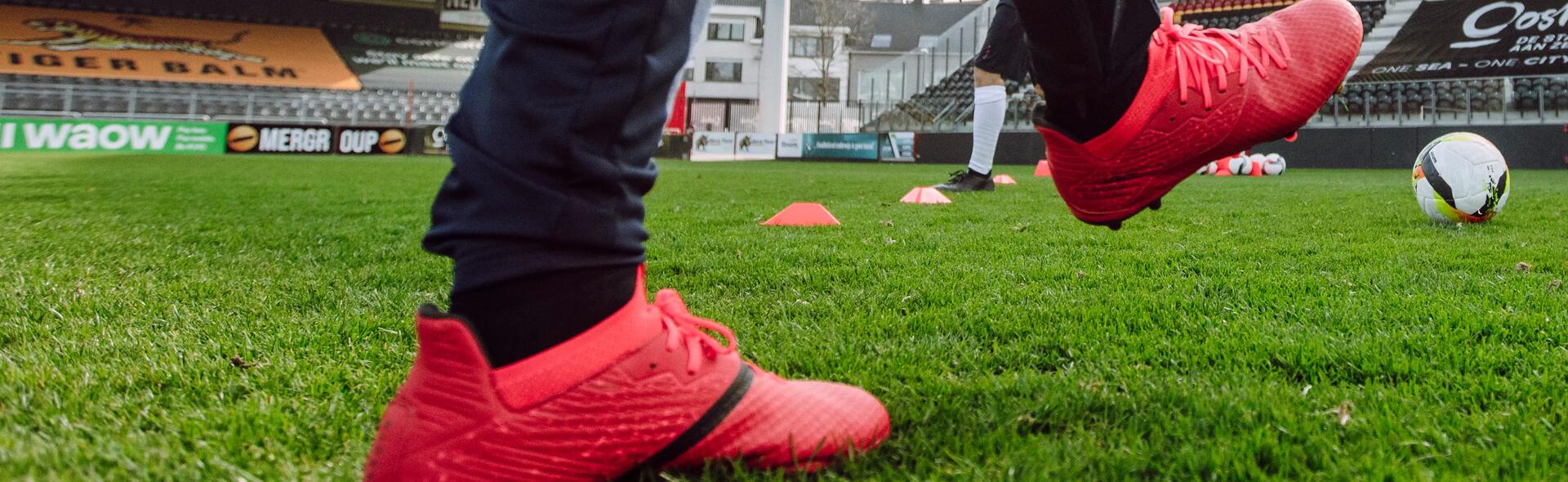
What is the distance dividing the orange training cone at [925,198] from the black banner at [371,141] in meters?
16.9

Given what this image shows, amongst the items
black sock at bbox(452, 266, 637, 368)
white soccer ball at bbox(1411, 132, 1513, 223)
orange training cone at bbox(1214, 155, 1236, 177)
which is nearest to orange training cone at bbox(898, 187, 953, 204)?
white soccer ball at bbox(1411, 132, 1513, 223)

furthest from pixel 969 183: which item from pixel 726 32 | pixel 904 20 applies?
pixel 904 20

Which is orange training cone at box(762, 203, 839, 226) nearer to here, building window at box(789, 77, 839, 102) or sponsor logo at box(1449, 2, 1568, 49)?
sponsor logo at box(1449, 2, 1568, 49)

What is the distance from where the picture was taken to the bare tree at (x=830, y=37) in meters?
32.9

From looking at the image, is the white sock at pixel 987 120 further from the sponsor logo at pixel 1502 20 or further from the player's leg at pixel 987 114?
the sponsor logo at pixel 1502 20

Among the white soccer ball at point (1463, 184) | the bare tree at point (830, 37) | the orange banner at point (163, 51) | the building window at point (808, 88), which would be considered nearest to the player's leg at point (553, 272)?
the white soccer ball at point (1463, 184)

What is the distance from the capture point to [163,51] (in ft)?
91.1

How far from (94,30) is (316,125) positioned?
48.9 feet

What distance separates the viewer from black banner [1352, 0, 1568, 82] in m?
15.7

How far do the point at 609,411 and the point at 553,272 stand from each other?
0.14 metres

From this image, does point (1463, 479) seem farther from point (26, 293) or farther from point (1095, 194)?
point (26, 293)

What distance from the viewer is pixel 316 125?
18641 mm

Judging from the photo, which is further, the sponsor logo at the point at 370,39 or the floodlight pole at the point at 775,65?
the floodlight pole at the point at 775,65

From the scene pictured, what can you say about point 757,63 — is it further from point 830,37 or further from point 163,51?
point 163,51
